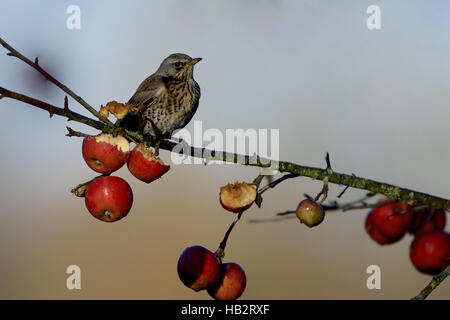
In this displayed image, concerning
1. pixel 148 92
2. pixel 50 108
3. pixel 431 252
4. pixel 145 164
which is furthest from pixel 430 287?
pixel 148 92

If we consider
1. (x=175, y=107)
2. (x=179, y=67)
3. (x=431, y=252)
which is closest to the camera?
(x=431, y=252)

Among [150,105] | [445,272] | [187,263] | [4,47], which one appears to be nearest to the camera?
[4,47]

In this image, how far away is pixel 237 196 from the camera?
2.18 m

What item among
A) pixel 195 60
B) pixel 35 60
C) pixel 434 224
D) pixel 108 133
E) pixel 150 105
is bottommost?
pixel 434 224

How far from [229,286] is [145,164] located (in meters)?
0.75

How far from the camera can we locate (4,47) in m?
1.62

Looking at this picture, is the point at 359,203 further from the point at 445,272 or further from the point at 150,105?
the point at 150,105

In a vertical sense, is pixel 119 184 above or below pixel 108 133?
below

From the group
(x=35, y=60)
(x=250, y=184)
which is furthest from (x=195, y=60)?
(x=35, y=60)

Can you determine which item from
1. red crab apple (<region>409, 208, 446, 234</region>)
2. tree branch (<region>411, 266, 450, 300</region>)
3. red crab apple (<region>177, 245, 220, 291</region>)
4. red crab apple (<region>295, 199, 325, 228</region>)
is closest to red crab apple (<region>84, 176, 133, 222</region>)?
red crab apple (<region>177, 245, 220, 291</region>)

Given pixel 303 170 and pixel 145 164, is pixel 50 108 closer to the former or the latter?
pixel 145 164

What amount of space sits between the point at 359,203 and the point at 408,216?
0.87 meters

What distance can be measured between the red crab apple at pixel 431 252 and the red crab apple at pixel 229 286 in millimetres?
1051

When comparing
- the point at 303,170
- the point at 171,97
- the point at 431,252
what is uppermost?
the point at 171,97
